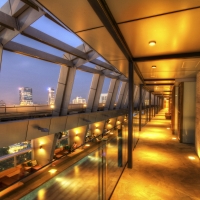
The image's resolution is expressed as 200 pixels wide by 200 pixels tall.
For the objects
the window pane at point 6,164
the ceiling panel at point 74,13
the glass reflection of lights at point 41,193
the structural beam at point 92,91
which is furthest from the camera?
the structural beam at point 92,91

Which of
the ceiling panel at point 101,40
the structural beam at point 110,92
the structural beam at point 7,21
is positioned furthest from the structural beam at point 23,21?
the structural beam at point 110,92

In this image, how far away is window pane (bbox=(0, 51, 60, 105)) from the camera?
23.6 ft

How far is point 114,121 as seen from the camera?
20.8 metres

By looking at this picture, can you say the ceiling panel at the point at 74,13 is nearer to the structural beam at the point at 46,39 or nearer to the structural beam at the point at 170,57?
the structural beam at the point at 170,57

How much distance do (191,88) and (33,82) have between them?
9.11 metres

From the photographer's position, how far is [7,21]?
204 inches

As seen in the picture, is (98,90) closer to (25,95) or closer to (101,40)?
(25,95)

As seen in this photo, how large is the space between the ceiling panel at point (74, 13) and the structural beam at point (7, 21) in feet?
12.9

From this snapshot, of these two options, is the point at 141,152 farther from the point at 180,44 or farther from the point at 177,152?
the point at 180,44

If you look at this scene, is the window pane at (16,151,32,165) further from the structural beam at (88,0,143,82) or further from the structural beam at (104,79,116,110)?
the structural beam at (88,0,143,82)

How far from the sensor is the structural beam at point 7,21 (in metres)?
5.03

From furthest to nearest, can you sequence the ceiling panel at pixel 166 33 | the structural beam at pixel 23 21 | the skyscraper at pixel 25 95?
the skyscraper at pixel 25 95 < the structural beam at pixel 23 21 < the ceiling panel at pixel 166 33

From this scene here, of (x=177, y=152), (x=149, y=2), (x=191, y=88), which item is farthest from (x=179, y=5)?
(x=191, y=88)

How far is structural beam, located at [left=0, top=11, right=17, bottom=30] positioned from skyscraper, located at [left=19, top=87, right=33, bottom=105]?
396cm
